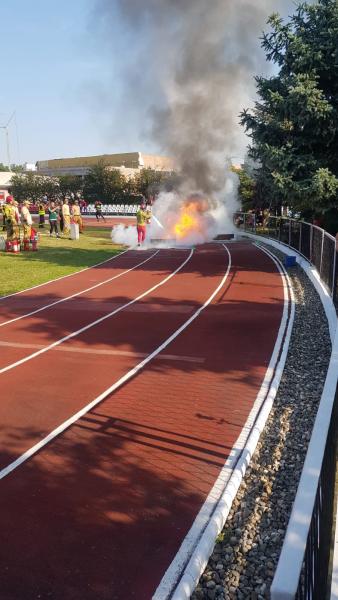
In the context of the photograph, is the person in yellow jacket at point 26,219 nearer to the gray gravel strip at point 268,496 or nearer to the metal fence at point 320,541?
the gray gravel strip at point 268,496

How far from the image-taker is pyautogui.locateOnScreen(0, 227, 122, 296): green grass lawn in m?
15.9

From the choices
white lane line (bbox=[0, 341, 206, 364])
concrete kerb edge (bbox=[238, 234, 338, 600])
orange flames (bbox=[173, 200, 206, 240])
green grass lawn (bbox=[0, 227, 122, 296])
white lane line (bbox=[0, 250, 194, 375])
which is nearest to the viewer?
concrete kerb edge (bbox=[238, 234, 338, 600])

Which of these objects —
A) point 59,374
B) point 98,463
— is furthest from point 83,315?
point 98,463

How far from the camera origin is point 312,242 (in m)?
15.8

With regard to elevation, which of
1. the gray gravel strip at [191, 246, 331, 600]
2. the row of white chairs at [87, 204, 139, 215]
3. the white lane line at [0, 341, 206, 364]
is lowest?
the gray gravel strip at [191, 246, 331, 600]

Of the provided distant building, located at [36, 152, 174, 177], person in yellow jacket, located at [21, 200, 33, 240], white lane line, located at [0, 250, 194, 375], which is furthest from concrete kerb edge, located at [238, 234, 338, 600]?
distant building, located at [36, 152, 174, 177]

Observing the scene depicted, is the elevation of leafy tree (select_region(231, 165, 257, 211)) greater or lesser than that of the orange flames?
greater

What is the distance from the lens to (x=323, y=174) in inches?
547

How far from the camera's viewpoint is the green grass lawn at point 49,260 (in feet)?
52.3

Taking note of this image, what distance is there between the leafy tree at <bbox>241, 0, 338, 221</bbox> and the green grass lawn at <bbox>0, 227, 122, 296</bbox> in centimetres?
808

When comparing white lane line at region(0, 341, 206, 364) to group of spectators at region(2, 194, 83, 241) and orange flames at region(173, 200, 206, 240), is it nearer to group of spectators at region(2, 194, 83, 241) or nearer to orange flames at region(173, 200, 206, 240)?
group of spectators at region(2, 194, 83, 241)

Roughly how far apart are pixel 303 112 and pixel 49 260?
441 inches

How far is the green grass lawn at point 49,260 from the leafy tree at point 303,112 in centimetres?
808

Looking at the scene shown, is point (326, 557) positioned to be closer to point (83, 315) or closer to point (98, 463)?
point (98, 463)
